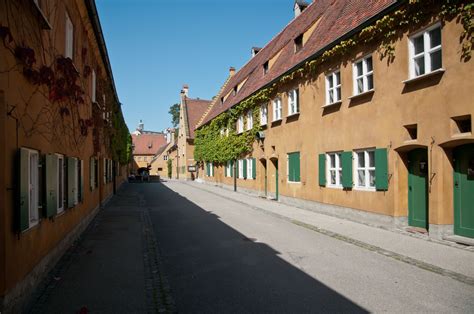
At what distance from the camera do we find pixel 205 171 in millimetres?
43188

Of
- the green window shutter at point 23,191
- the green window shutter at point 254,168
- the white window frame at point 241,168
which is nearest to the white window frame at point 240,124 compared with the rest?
the white window frame at point 241,168

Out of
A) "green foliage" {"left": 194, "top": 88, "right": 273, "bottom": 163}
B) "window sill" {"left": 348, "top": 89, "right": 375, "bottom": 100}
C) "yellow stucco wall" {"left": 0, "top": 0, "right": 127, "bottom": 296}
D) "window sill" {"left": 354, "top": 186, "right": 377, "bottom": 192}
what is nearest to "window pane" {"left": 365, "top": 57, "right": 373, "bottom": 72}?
"window sill" {"left": 348, "top": 89, "right": 375, "bottom": 100}

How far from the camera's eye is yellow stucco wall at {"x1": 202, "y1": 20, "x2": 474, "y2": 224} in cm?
962

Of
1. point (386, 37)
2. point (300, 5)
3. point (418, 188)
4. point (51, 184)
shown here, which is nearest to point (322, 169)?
point (418, 188)

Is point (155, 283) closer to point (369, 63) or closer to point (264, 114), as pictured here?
point (369, 63)

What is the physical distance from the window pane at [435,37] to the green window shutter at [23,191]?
944 cm

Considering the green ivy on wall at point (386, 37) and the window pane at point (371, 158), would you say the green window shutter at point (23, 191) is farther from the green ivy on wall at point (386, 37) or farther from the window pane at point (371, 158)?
the window pane at point (371, 158)

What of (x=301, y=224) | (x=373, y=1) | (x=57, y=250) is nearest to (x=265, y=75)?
(x=373, y=1)

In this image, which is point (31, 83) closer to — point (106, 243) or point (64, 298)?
point (64, 298)

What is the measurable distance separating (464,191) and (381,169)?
106 inches

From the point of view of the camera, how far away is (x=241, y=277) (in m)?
7.06

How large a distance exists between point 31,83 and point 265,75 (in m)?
19.5

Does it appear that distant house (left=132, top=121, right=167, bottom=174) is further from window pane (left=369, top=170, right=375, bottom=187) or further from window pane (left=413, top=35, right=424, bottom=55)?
window pane (left=413, top=35, right=424, bottom=55)

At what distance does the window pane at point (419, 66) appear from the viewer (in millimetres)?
10789
